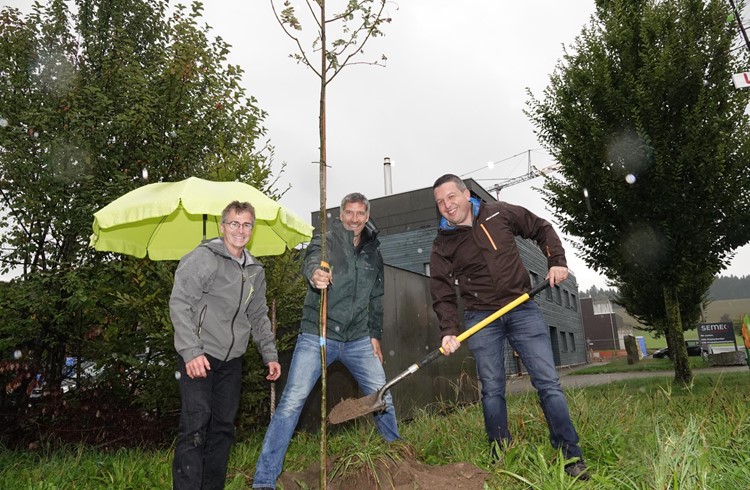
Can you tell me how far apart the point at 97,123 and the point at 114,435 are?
14.1ft

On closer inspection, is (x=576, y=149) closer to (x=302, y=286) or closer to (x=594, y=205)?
(x=594, y=205)

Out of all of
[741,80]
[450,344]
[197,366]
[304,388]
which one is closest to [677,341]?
[741,80]

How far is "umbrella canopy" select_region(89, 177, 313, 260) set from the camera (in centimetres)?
413

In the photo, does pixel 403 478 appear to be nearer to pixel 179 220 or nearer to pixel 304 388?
pixel 304 388

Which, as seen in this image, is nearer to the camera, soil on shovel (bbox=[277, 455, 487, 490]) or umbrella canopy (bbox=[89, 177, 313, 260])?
soil on shovel (bbox=[277, 455, 487, 490])

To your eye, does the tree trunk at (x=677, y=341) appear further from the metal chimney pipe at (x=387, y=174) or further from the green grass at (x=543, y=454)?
the metal chimney pipe at (x=387, y=174)

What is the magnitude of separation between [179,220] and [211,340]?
2530mm

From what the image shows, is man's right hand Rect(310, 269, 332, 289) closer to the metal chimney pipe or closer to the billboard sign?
the billboard sign

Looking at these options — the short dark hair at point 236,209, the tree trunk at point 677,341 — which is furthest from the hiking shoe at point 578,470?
the tree trunk at point 677,341

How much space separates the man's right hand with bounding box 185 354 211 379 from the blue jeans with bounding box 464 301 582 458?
6.18 ft

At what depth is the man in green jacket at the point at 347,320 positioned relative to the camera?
3.56 metres

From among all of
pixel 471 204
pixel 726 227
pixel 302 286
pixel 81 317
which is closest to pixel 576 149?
pixel 726 227

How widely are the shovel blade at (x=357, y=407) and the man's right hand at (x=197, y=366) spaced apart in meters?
0.89

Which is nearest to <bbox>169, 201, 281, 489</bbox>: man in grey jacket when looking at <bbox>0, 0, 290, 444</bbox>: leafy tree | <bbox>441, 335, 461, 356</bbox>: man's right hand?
<bbox>441, 335, 461, 356</bbox>: man's right hand
